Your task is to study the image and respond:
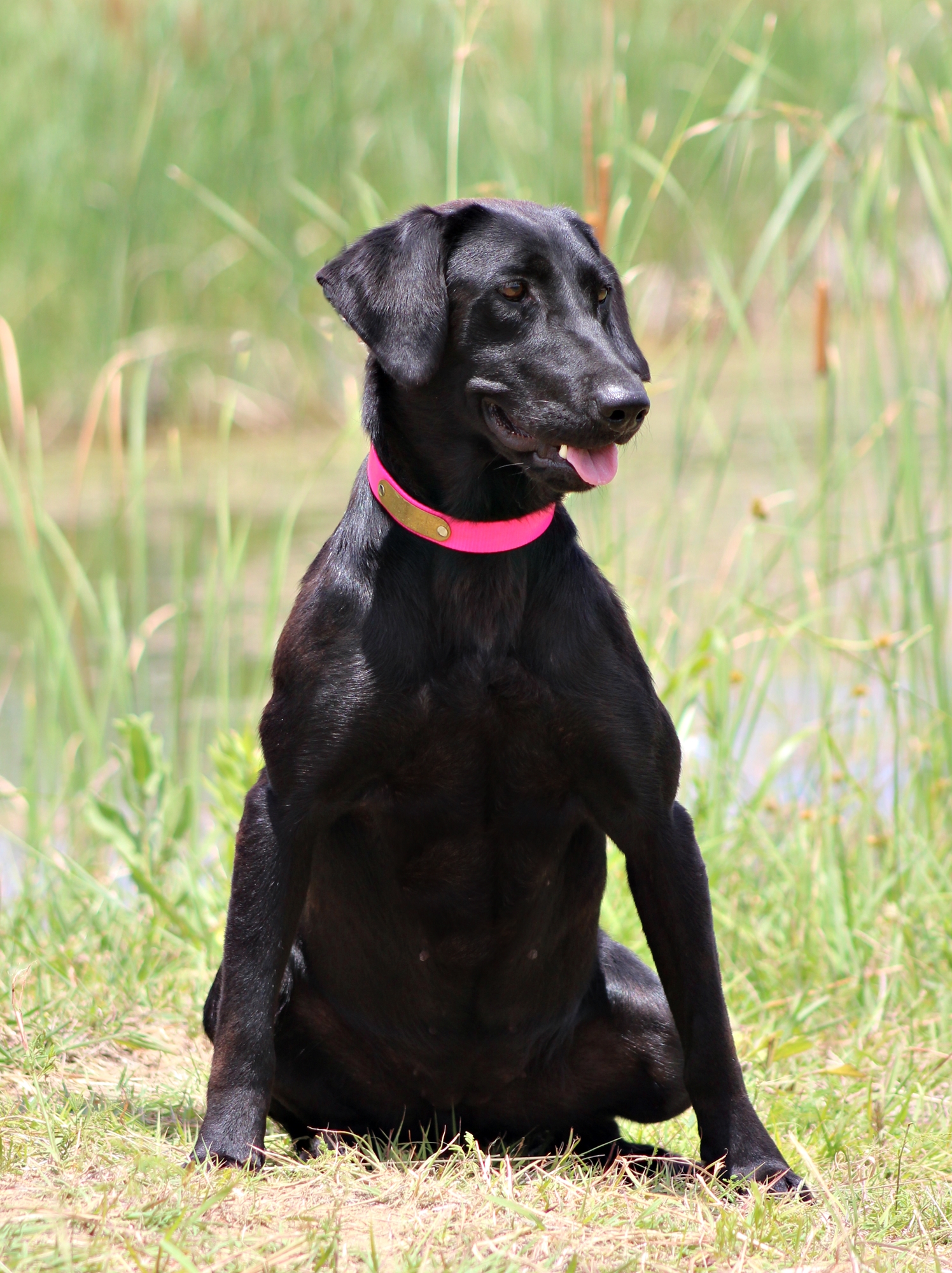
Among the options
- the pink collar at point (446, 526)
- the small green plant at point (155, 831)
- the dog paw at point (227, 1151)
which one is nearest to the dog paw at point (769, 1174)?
the dog paw at point (227, 1151)

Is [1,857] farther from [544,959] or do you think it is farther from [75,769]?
[544,959]

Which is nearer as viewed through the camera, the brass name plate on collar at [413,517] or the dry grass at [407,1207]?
the dry grass at [407,1207]

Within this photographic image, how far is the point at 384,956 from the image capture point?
8.17 feet

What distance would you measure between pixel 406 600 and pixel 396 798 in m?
0.29

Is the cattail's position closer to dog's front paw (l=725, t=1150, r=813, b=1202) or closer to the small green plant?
the small green plant

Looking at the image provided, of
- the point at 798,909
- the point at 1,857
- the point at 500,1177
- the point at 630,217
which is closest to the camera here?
the point at 500,1177

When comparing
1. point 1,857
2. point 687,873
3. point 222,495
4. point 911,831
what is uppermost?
point 222,495

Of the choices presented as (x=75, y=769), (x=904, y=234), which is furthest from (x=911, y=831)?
(x=904, y=234)

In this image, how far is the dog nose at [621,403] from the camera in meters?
2.14

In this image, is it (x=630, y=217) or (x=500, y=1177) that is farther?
(x=630, y=217)

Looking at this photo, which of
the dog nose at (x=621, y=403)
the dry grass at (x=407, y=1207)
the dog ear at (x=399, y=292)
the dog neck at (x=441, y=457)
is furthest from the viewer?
the dog neck at (x=441, y=457)

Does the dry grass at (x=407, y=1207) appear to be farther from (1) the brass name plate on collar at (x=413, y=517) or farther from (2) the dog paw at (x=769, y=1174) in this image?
(1) the brass name plate on collar at (x=413, y=517)

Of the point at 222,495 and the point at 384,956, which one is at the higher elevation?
the point at 222,495

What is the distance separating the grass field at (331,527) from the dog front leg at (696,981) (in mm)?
103
